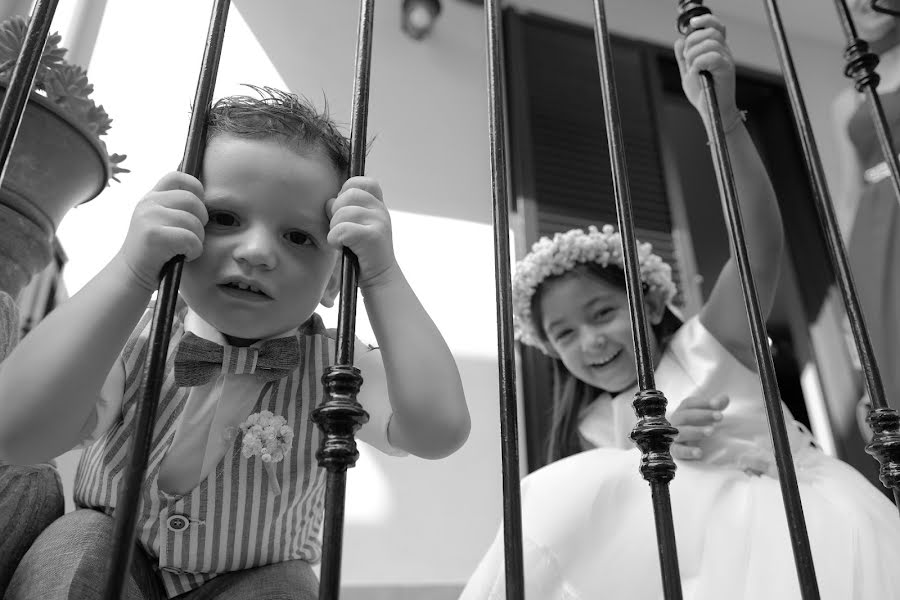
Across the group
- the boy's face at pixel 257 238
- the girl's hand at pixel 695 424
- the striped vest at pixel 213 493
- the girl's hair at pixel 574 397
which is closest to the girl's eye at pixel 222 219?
the boy's face at pixel 257 238

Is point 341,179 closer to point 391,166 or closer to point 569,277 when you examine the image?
point 569,277

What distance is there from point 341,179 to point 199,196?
0.91ft

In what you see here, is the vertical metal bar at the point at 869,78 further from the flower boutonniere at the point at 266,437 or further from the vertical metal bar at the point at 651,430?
the flower boutonniere at the point at 266,437

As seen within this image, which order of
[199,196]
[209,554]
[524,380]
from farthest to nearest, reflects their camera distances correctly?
1. [524,380]
2. [209,554]
3. [199,196]

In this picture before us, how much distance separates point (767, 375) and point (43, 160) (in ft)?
3.46

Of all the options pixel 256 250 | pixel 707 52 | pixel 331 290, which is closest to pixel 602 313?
pixel 707 52

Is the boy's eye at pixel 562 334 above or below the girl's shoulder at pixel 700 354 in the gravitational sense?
above

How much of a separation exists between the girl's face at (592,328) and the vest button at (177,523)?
107 cm

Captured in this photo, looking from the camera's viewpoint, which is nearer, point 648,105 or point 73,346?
point 73,346

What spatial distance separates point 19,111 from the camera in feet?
2.07

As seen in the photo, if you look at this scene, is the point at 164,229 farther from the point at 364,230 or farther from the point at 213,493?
the point at 213,493

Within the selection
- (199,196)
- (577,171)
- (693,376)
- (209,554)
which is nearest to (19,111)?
(199,196)

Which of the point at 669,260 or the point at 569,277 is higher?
the point at 669,260

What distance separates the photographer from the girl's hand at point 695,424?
139 centimetres
